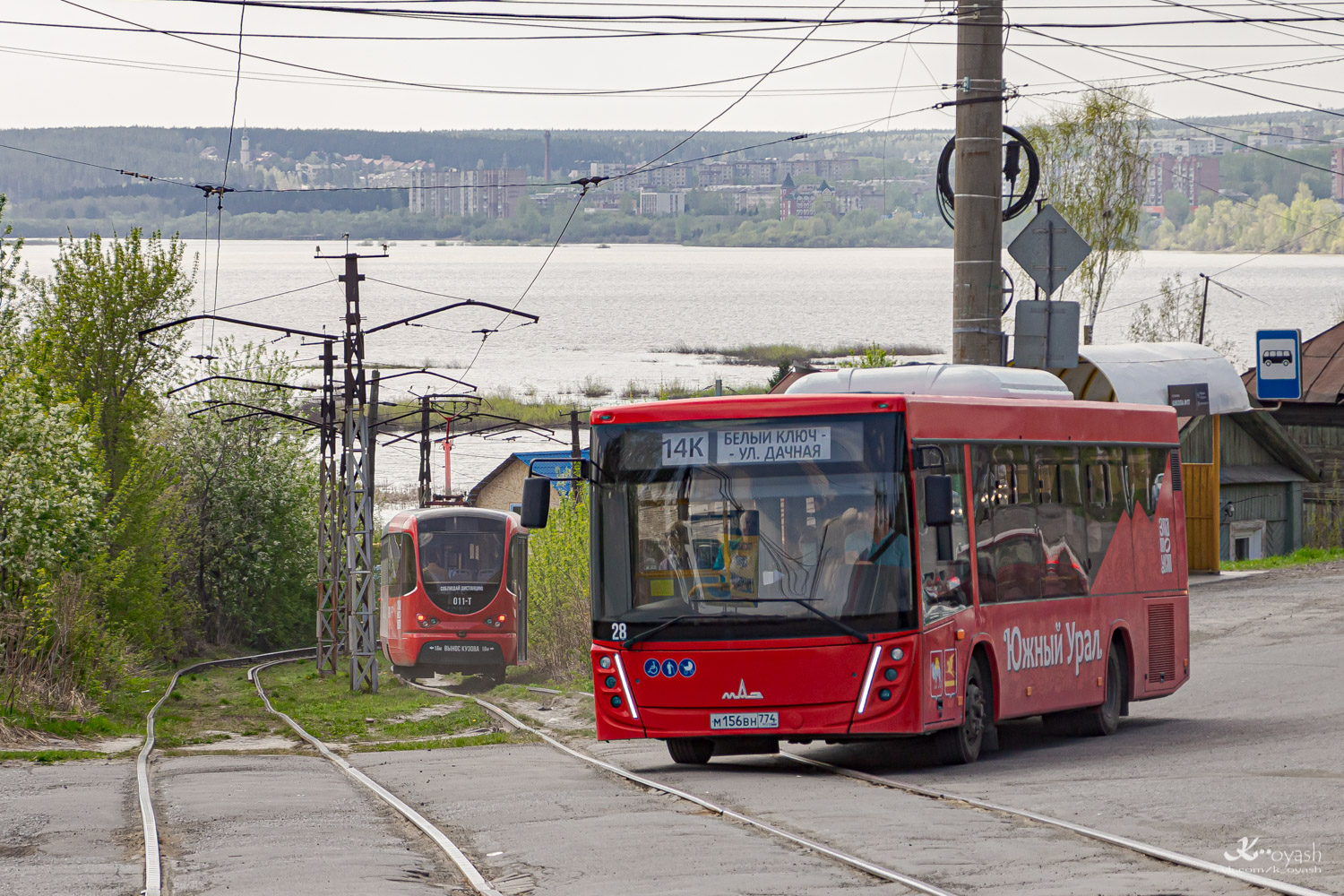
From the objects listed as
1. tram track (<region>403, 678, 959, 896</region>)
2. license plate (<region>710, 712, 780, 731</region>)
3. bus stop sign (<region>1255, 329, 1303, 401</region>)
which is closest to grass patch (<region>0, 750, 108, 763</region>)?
tram track (<region>403, 678, 959, 896</region>)

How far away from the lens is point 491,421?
350ft

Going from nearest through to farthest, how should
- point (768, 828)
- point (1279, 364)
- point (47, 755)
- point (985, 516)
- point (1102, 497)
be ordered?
point (768, 828) < point (985, 516) < point (1102, 497) < point (47, 755) < point (1279, 364)

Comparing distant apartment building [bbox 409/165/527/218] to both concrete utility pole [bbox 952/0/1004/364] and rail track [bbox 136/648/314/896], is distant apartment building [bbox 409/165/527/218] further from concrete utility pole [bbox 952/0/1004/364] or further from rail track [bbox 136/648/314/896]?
concrete utility pole [bbox 952/0/1004/364]

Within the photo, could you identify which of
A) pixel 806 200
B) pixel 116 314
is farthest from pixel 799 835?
pixel 806 200

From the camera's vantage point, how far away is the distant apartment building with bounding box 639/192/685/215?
252 feet

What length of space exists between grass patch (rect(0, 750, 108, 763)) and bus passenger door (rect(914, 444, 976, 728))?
30.6ft

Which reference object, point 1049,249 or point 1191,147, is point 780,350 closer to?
point 1191,147

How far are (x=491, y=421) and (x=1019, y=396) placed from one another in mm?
93593

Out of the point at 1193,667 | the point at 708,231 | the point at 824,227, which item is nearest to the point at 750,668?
the point at 1193,667

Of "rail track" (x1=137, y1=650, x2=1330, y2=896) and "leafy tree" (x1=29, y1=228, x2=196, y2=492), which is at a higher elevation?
"leafy tree" (x1=29, y1=228, x2=196, y2=492)

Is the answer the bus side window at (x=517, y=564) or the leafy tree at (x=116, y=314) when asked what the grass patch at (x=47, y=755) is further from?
the leafy tree at (x=116, y=314)

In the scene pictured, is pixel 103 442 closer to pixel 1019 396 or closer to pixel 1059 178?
pixel 1059 178

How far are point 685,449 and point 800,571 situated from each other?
1243 millimetres

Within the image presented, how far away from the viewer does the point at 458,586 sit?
3528 cm
